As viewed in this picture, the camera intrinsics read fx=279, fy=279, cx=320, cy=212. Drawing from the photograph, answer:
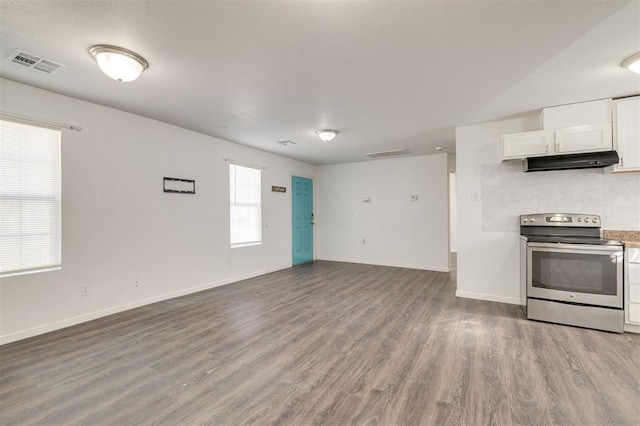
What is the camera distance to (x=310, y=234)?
24.4ft

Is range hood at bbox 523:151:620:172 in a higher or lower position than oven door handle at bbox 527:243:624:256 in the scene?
higher

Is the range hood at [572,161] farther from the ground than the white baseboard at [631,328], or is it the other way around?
the range hood at [572,161]

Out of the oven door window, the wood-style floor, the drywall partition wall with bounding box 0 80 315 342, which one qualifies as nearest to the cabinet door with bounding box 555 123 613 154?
the oven door window

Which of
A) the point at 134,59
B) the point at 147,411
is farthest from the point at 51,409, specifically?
the point at 134,59

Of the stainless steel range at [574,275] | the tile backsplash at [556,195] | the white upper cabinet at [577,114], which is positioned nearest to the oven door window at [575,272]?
the stainless steel range at [574,275]

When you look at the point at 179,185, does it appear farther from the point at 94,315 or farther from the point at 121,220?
the point at 94,315

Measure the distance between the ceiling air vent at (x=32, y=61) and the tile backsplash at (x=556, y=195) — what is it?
16.3 ft

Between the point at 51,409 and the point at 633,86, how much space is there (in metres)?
5.66

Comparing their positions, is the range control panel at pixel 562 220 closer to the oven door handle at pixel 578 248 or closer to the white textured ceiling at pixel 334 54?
the oven door handle at pixel 578 248

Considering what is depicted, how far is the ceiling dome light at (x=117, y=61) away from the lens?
84.1 inches

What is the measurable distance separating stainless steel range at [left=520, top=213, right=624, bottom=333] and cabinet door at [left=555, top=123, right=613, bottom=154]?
0.82 meters

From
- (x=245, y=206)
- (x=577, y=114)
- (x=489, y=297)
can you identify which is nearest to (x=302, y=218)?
(x=245, y=206)

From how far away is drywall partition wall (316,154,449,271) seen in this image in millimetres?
6055

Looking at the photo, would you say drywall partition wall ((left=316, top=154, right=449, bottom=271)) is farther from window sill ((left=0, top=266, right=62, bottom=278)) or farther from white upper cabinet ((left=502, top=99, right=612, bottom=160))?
window sill ((left=0, top=266, right=62, bottom=278))
